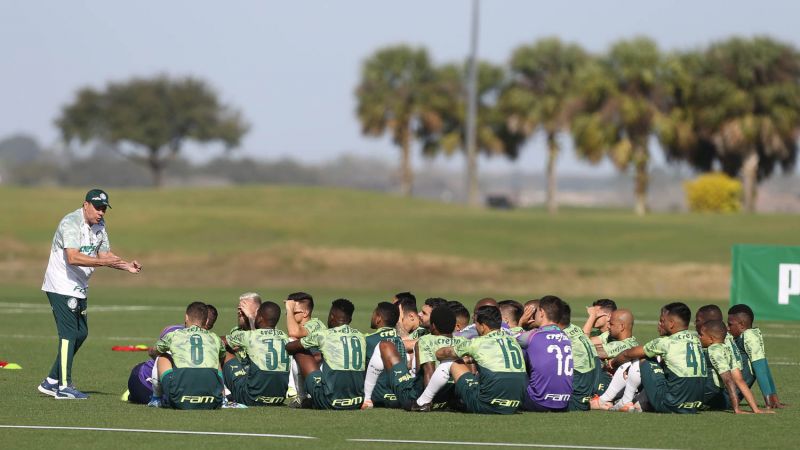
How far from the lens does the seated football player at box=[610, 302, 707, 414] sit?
15414 millimetres

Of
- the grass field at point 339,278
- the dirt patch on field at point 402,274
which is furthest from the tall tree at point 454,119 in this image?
the dirt patch on field at point 402,274

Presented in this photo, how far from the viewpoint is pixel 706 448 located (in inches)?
509

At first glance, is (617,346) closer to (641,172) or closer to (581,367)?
(581,367)

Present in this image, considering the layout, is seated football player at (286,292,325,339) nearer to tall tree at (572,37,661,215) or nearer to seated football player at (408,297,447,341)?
seated football player at (408,297,447,341)

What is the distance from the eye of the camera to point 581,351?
16.1 metres

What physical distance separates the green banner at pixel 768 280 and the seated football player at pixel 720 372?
16.2 meters

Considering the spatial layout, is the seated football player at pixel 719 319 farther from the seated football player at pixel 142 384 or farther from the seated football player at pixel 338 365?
the seated football player at pixel 142 384

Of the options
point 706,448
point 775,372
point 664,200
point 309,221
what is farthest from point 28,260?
point 664,200

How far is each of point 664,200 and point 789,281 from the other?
16275 centimetres

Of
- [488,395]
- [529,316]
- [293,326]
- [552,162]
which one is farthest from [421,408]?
[552,162]

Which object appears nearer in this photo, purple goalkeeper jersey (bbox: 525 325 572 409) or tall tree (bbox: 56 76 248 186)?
purple goalkeeper jersey (bbox: 525 325 572 409)

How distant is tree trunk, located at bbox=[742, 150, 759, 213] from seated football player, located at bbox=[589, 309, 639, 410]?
61.0 metres

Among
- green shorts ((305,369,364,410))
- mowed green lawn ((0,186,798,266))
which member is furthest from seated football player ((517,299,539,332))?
mowed green lawn ((0,186,798,266))

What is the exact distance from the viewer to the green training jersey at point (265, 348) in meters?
15.7
